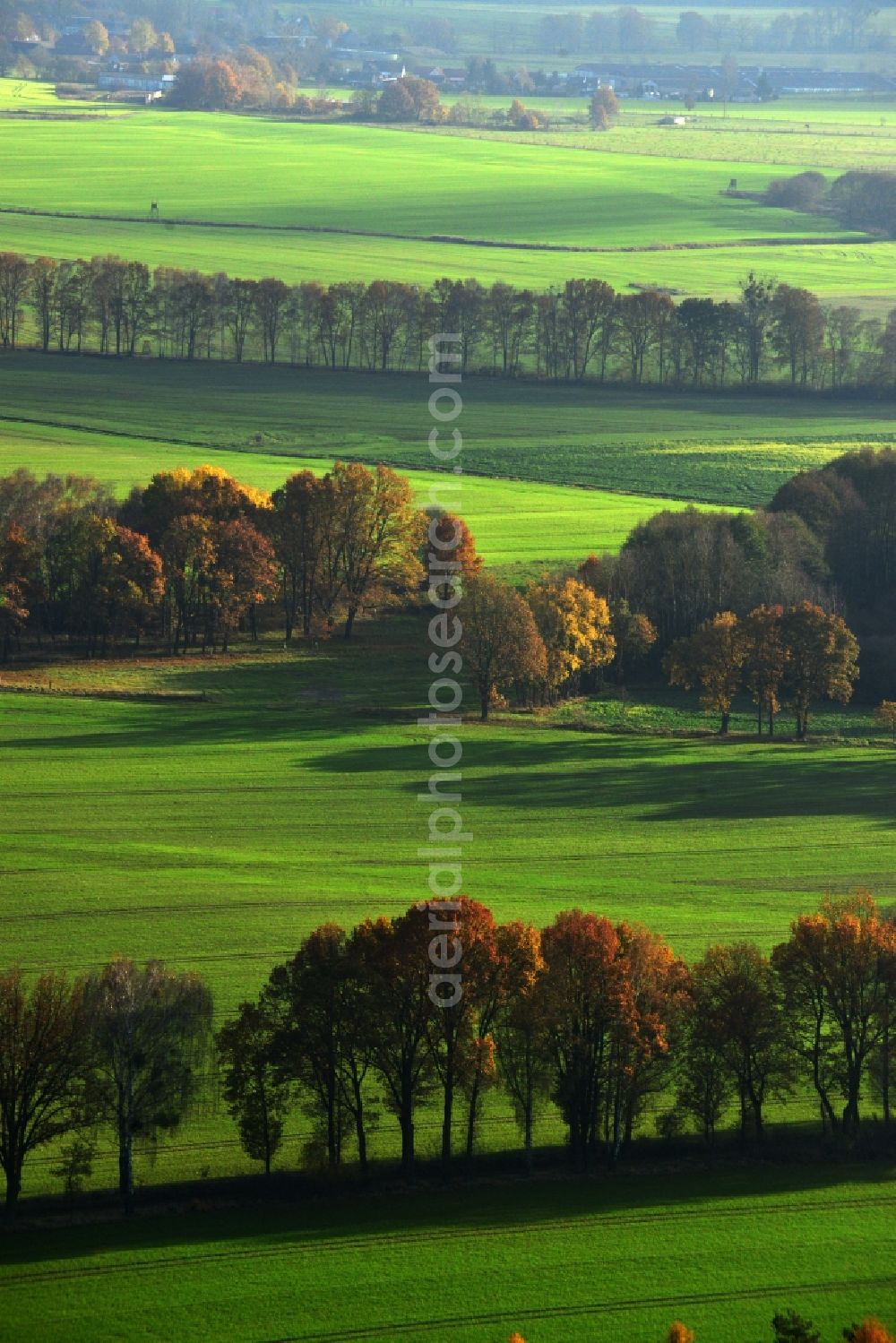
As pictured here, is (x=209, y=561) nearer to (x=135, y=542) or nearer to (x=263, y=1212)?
(x=135, y=542)

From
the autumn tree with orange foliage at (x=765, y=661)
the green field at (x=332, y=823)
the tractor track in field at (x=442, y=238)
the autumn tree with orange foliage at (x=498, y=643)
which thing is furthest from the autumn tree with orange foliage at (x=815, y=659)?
the tractor track in field at (x=442, y=238)

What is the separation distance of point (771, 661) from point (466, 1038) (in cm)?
3414

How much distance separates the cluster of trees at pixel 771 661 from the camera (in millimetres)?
76000

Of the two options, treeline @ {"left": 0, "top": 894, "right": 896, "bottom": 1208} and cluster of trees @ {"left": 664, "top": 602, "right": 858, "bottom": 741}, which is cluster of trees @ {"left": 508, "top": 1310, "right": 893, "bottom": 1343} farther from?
cluster of trees @ {"left": 664, "top": 602, "right": 858, "bottom": 741}

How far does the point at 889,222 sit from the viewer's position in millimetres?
192250

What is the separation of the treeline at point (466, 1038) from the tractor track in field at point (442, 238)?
134 m

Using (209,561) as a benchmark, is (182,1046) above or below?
below

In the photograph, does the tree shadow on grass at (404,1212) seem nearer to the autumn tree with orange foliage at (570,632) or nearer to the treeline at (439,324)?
the autumn tree with orange foliage at (570,632)

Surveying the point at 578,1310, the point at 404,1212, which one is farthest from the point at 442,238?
the point at 578,1310

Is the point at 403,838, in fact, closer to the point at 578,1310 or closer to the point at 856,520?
the point at 578,1310

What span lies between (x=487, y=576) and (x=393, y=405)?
45380 mm

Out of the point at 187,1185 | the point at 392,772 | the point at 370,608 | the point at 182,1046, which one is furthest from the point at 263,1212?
the point at 370,608

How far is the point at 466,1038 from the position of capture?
45219 millimetres

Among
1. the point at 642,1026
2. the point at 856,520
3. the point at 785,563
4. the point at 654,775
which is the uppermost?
the point at 856,520
